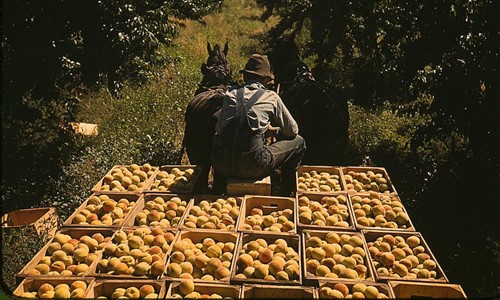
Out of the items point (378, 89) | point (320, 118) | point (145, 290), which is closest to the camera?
point (145, 290)

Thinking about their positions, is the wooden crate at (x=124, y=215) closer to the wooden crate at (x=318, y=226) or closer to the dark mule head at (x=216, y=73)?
the wooden crate at (x=318, y=226)

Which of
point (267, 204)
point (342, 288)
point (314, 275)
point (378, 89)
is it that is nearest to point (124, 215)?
point (267, 204)

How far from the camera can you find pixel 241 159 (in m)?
5.08

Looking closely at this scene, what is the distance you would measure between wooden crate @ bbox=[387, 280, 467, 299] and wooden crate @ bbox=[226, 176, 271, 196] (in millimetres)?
2044

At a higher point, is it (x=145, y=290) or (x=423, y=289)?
(x=145, y=290)

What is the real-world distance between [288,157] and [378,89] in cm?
231

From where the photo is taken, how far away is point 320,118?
6.86 m

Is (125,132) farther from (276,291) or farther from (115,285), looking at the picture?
(276,291)

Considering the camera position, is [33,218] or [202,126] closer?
[33,218]

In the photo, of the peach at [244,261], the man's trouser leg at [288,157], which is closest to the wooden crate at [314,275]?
the peach at [244,261]

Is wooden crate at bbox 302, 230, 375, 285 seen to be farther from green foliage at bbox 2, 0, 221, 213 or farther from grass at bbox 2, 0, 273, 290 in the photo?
green foliage at bbox 2, 0, 221, 213

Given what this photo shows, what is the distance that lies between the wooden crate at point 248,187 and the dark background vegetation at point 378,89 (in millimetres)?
2290

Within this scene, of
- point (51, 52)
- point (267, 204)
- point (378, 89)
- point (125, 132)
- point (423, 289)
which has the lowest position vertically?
point (125, 132)

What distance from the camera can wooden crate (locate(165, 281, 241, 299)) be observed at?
11.0 feet
